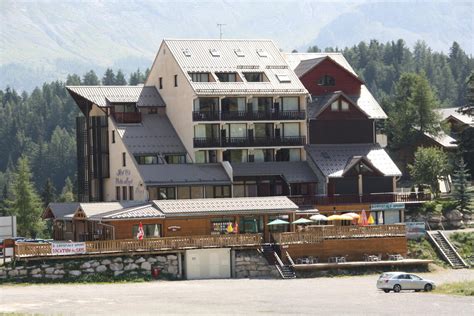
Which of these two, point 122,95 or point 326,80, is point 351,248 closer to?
point 326,80

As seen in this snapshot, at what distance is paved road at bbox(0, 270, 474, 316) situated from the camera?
2579 inches

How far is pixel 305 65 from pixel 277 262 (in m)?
26.8

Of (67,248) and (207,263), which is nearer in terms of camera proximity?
(67,248)

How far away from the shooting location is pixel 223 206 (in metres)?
93.9

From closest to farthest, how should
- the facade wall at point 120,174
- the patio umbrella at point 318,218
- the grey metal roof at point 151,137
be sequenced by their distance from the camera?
the patio umbrella at point 318,218 → the facade wall at point 120,174 → the grey metal roof at point 151,137

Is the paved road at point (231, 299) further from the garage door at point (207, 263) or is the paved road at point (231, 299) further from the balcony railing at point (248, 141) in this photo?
the balcony railing at point (248, 141)

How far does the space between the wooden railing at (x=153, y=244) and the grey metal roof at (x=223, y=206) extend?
3.29 m

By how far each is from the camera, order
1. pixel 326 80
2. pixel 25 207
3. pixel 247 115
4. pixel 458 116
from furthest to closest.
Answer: pixel 458 116 → pixel 25 207 → pixel 326 80 → pixel 247 115

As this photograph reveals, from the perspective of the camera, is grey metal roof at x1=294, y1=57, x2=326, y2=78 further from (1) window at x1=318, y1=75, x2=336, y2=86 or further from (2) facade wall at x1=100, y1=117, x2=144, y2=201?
(2) facade wall at x1=100, y1=117, x2=144, y2=201

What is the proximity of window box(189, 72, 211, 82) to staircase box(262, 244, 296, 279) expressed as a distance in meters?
19.6

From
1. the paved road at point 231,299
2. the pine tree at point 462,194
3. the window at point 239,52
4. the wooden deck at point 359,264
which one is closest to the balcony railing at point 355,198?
the pine tree at point 462,194

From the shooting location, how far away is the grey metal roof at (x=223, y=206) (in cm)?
9244

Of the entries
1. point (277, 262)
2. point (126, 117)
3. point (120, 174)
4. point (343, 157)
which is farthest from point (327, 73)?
point (277, 262)

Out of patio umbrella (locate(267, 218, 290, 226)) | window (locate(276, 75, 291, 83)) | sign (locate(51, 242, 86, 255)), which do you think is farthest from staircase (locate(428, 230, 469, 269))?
sign (locate(51, 242, 86, 255))
